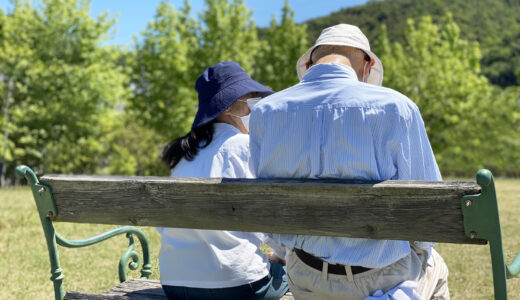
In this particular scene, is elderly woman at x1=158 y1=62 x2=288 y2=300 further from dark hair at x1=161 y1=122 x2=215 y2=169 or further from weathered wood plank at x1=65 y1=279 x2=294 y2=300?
weathered wood plank at x1=65 y1=279 x2=294 y2=300

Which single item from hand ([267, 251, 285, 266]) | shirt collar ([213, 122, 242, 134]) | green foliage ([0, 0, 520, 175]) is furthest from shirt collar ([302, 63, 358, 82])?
green foliage ([0, 0, 520, 175])

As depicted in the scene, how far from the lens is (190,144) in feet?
9.35

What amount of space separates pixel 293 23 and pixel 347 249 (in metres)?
31.0

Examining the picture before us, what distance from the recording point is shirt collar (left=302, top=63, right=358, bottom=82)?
229cm

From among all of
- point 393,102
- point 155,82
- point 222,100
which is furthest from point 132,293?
point 155,82

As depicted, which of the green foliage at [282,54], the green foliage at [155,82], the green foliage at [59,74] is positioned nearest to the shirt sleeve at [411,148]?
the green foliage at [155,82]

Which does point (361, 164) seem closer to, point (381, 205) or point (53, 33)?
point (381, 205)

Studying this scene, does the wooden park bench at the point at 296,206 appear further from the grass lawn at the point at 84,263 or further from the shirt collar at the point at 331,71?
the grass lawn at the point at 84,263

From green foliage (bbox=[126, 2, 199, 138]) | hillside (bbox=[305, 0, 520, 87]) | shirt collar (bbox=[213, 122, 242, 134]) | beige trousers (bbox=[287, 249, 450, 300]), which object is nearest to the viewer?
beige trousers (bbox=[287, 249, 450, 300])

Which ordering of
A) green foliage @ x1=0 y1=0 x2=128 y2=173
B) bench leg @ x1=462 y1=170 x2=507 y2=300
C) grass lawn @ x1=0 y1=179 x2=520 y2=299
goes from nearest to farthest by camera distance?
bench leg @ x1=462 y1=170 x2=507 y2=300 → grass lawn @ x1=0 y1=179 x2=520 y2=299 → green foliage @ x1=0 y1=0 x2=128 y2=173

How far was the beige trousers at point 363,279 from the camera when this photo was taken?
7.23 ft

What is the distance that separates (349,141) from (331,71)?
1.06 ft

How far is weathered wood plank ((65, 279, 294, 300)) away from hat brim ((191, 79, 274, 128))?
0.85m

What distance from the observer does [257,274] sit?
2744 millimetres
